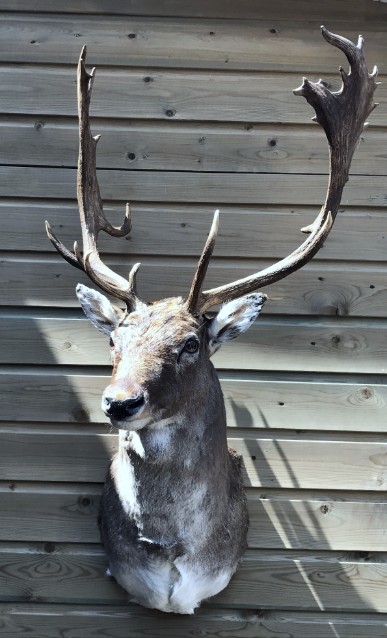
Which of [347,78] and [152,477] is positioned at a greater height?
[347,78]

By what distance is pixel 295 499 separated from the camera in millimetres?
3324

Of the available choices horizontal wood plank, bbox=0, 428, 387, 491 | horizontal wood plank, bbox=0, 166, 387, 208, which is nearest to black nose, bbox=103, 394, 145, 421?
horizontal wood plank, bbox=0, 428, 387, 491

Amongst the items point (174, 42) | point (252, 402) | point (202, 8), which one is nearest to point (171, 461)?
point (252, 402)

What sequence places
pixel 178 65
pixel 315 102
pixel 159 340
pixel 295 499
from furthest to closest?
pixel 178 65, pixel 295 499, pixel 315 102, pixel 159 340

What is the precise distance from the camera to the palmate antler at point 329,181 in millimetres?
2791

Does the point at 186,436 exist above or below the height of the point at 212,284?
below

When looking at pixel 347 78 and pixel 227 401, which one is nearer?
pixel 347 78

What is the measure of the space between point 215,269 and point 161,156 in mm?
540

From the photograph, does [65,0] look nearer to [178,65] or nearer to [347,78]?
[178,65]

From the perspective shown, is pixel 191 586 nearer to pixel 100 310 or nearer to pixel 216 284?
pixel 100 310

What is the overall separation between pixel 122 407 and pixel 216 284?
3.83 feet

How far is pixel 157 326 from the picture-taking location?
8.65ft

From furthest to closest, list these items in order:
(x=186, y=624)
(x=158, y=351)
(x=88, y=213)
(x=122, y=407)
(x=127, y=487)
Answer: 1. (x=186, y=624)
2. (x=88, y=213)
3. (x=127, y=487)
4. (x=158, y=351)
5. (x=122, y=407)

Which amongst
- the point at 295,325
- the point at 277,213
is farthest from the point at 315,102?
the point at 295,325
